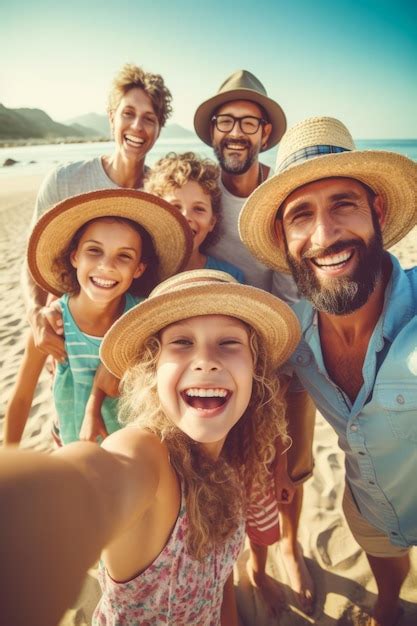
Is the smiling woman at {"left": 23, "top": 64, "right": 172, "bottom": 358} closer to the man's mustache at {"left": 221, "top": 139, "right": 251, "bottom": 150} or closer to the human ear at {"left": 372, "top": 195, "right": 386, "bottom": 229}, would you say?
the man's mustache at {"left": 221, "top": 139, "right": 251, "bottom": 150}

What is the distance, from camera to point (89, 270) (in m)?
1.94

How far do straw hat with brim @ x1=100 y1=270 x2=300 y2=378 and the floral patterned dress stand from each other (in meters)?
0.73

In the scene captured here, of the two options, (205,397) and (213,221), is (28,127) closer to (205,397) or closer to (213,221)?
(213,221)

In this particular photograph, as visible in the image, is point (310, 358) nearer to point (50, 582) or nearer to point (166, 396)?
point (166, 396)

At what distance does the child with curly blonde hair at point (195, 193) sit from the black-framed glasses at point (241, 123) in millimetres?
674

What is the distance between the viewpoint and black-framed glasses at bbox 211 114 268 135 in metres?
3.00

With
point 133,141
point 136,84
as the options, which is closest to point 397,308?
point 133,141

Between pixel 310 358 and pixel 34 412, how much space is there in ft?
10.5

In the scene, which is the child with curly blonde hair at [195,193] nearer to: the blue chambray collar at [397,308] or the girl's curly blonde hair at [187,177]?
the girl's curly blonde hair at [187,177]

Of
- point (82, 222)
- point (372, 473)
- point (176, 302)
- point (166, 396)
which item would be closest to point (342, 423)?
point (372, 473)

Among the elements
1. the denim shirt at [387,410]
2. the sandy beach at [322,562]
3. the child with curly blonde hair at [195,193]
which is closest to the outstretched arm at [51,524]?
the denim shirt at [387,410]

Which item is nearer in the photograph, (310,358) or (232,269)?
(310,358)

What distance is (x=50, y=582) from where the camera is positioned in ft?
1.77

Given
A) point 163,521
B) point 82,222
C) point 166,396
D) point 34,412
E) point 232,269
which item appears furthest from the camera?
point 34,412
